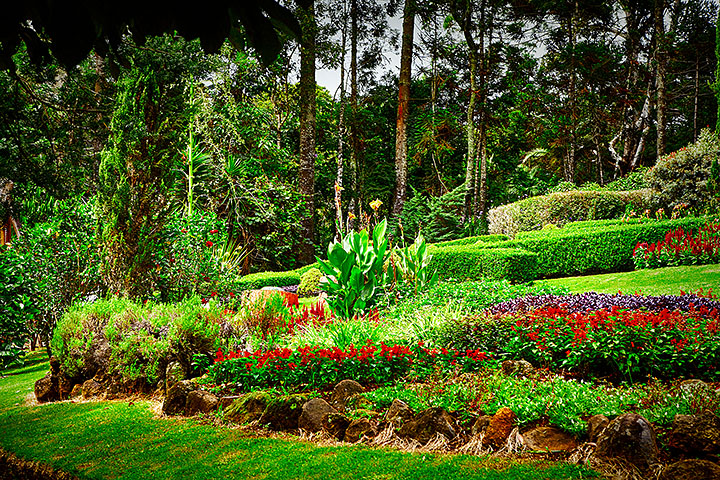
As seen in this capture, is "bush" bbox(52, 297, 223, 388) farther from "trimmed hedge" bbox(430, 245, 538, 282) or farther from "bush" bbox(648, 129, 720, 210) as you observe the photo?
"bush" bbox(648, 129, 720, 210)

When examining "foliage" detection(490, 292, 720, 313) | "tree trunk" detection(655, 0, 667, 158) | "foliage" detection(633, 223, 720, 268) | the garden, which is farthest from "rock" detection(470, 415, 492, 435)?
"tree trunk" detection(655, 0, 667, 158)

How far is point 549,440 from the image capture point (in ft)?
9.96

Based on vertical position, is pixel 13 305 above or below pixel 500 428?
above

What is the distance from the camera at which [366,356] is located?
4434 mm

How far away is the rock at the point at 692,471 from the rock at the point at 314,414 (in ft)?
6.94

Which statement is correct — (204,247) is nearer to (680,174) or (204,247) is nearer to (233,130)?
(233,130)

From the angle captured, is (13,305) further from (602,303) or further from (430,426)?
(602,303)

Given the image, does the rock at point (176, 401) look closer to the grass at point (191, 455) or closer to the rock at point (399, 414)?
the grass at point (191, 455)

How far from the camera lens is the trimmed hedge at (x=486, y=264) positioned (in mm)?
10227

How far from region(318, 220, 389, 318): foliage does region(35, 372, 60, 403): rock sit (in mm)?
3243

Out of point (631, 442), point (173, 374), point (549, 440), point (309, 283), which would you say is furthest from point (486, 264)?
point (631, 442)

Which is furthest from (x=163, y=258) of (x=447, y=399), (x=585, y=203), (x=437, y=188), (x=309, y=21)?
(x=437, y=188)

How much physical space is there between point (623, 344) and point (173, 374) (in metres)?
4.03

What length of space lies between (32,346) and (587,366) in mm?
9481
